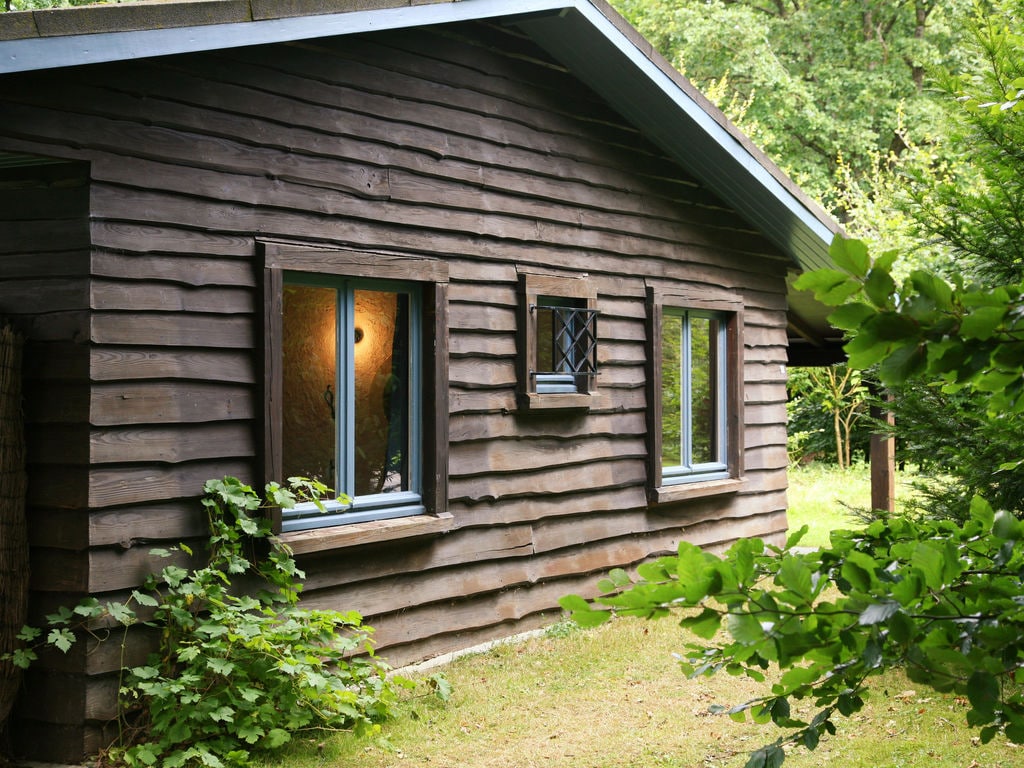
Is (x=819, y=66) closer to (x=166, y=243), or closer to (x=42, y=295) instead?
(x=166, y=243)

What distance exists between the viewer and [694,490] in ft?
28.8

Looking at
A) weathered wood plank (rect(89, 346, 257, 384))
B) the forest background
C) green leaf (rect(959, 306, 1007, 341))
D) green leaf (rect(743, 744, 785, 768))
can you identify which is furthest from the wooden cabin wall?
the forest background

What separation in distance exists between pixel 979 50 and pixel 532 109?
2979 mm

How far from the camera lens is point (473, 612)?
22.6 ft

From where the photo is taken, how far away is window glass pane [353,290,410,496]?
610 centimetres

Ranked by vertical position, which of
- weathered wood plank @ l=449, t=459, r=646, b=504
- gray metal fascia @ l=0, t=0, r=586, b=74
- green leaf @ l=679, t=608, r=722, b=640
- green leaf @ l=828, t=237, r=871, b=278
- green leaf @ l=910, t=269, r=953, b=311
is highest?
gray metal fascia @ l=0, t=0, r=586, b=74

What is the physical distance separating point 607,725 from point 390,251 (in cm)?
305

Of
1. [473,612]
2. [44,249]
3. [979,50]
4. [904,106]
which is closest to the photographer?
[44,249]

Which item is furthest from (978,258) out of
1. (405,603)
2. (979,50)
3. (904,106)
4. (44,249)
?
(904,106)

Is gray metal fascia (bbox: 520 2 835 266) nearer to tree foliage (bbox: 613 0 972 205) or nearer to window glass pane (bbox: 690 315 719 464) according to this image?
window glass pane (bbox: 690 315 719 464)

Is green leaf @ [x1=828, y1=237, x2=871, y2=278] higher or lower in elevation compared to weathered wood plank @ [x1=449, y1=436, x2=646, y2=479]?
higher

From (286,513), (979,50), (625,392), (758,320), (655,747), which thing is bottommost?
(655,747)

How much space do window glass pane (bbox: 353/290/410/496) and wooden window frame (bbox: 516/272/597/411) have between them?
1.03 m

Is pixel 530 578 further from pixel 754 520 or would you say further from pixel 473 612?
pixel 754 520
